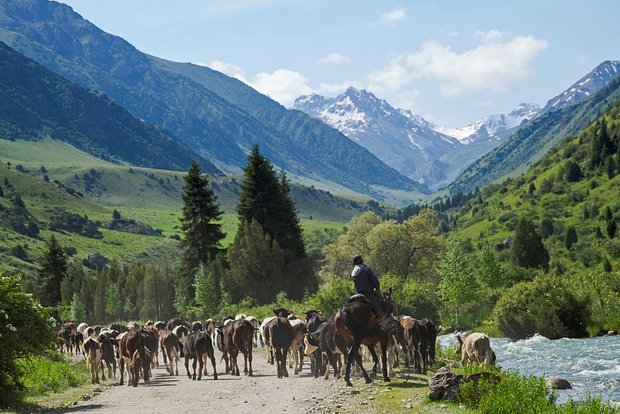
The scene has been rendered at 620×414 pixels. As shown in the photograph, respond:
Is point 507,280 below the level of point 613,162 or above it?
below

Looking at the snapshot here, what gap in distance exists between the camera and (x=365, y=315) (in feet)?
82.4

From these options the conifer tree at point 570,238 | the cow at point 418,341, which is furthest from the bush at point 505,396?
the conifer tree at point 570,238

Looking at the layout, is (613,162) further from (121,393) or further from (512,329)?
(121,393)

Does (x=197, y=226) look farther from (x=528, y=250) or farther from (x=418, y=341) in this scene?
(x=418, y=341)

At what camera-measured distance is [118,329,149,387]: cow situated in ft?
107

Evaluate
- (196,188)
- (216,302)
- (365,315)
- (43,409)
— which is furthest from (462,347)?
(196,188)

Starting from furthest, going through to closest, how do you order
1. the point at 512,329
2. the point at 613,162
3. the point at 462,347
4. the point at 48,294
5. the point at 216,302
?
the point at 613,162
the point at 48,294
the point at 216,302
the point at 512,329
the point at 462,347

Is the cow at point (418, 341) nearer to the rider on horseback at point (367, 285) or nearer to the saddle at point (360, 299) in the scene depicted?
the rider on horseback at point (367, 285)

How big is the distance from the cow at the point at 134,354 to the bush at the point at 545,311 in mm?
37200

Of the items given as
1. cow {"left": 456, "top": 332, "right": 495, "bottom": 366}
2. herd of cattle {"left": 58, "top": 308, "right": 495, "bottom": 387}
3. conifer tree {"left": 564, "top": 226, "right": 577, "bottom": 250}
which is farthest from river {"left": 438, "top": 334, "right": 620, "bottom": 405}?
conifer tree {"left": 564, "top": 226, "right": 577, "bottom": 250}

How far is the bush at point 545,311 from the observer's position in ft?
192

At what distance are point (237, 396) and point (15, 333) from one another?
26.5ft

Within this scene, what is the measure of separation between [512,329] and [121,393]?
141 feet

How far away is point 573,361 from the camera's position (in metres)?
41.4
